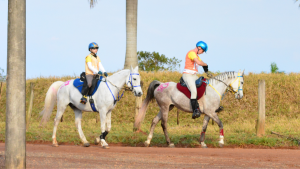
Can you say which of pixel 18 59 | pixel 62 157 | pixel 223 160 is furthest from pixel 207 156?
pixel 18 59

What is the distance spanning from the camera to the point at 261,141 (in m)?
12.9

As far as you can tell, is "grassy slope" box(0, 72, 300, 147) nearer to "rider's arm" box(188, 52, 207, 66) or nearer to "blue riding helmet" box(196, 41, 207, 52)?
"rider's arm" box(188, 52, 207, 66)

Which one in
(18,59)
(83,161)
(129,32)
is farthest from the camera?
(129,32)

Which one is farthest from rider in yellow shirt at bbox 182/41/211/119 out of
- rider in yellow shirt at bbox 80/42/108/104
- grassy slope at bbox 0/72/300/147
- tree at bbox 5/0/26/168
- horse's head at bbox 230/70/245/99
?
tree at bbox 5/0/26/168

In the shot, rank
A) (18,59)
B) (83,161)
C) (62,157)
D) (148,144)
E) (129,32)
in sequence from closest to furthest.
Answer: (18,59) < (83,161) < (62,157) < (148,144) < (129,32)

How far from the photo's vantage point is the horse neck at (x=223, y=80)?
12523 mm

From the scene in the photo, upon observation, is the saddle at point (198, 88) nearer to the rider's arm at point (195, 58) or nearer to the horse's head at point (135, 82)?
the rider's arm at point (195, 58)

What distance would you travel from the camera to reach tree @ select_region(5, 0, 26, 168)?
6.84m

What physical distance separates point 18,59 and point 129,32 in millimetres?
16006

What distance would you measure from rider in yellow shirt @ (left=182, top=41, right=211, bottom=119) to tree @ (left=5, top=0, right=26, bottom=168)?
6.34 m

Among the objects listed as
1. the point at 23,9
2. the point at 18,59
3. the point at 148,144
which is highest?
the point at 23,9

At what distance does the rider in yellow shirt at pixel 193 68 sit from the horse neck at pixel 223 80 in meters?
0.79

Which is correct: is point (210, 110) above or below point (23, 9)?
below

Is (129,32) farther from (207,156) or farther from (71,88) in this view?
(207,156)
